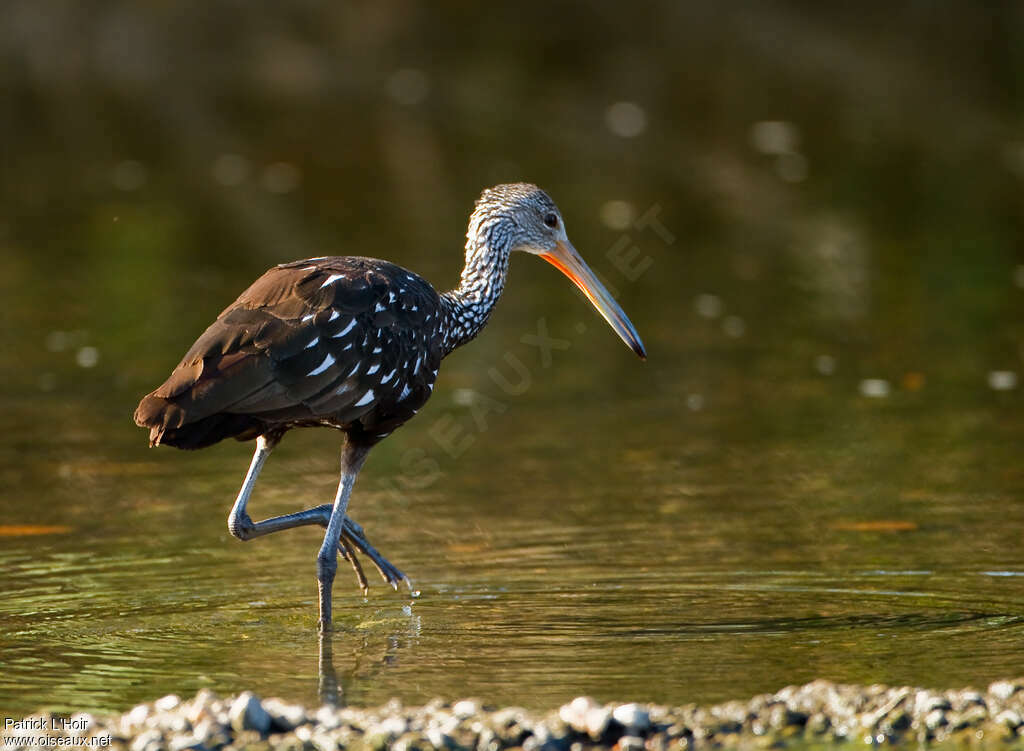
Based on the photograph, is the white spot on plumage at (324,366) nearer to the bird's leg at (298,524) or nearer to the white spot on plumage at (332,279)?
the white spot on plumage at (332,279)

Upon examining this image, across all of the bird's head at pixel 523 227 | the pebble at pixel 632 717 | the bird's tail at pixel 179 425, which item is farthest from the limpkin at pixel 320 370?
the pebble at pixel 632 717

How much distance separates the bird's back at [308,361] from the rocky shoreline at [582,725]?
1826mm

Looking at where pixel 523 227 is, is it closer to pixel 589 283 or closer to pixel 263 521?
pixel 589 283

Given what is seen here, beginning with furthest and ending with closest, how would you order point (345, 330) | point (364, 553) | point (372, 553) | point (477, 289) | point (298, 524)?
point (477, 289) → point (298, 524) → point (364, 553) → point (372, 553) → point (345, 330)

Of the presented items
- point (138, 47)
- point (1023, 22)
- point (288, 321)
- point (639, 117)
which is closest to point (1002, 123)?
point (639, 117)

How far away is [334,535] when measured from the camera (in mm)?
9336

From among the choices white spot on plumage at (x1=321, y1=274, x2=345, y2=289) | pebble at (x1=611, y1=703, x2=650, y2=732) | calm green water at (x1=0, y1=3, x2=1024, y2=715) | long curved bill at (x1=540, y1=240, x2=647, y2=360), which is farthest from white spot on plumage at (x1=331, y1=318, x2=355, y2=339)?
pebble at (x1=611, y1=703, x2=650, y2=732)

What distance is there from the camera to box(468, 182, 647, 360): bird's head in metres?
10.8

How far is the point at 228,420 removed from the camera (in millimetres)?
8688

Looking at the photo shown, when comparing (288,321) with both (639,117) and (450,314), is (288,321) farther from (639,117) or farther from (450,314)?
(639,117)

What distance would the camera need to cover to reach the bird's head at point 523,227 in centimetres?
1079

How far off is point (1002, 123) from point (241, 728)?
2400 centimetres

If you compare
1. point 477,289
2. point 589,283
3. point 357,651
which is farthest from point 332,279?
point 589,283

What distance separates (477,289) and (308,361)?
190cm
